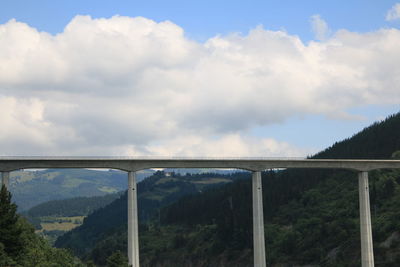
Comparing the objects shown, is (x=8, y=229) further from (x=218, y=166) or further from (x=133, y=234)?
(x=218, y=166)

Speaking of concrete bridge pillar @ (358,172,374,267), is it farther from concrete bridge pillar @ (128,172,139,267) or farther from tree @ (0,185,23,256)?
tree @ (0,185,23,256)

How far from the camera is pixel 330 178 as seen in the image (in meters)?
178

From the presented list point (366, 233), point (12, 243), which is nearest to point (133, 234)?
point (12, 243)

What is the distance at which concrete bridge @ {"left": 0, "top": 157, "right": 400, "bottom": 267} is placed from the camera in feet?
272

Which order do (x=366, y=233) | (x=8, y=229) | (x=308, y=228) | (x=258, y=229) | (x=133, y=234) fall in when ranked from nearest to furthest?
1. (x=8, y=229)
2. (x=133, y=234)
3. (x=258, y=229)
4. (x=366, y=233)
5. (x=308, y=228)

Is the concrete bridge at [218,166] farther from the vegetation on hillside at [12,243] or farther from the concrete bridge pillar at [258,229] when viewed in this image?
the vegetation on hillside at [12,243]

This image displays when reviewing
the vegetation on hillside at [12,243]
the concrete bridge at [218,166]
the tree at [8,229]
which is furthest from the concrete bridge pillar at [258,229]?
the tree at [8,229]

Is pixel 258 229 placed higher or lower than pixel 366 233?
higher

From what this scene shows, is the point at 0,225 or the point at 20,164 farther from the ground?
the point at 20,164

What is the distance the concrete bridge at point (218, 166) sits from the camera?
272ft

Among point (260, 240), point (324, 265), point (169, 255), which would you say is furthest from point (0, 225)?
point (169, 255)

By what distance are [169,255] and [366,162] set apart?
9708 centimetres

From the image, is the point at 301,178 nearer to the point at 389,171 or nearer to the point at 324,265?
the point at 389,171

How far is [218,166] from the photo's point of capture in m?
92.0
